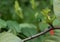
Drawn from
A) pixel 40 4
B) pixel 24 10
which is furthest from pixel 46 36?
pixel 40 4

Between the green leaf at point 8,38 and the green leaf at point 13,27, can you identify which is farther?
the green leaf at point 13,27

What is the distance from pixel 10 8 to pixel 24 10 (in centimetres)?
18

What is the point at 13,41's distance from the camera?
79cm

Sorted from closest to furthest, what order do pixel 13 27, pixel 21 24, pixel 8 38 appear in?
pixel 8 38 < pixel 13 27 < pixel 21 24

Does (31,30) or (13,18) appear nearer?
(31,30)

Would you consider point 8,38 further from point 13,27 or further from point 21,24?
point 21,24

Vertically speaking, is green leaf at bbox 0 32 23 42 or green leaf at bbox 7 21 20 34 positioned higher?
green leaf at bbox 7 21 20 34

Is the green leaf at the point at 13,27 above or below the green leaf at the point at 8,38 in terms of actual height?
Answer: above

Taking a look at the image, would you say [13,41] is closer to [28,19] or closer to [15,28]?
[15,28]

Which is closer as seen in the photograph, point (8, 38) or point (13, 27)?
point (8, 38)

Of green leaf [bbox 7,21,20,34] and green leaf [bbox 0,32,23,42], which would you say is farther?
green leaf [bbox 7,21,20,34]

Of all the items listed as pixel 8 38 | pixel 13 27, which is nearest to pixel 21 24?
pixel 13 27

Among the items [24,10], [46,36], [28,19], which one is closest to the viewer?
[46,36]

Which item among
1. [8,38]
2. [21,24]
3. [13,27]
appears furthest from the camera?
[21,24]
